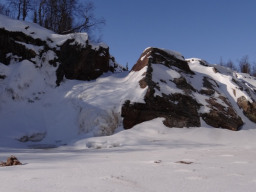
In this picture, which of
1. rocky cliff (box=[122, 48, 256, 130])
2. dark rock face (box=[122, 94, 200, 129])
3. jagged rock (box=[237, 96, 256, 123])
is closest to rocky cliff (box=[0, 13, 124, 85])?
rocky cliff (box=[122, 48, 256, 130])

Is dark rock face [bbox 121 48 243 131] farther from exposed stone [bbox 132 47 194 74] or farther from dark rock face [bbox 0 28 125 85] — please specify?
dark rock face [bbox 0 28 125 85]

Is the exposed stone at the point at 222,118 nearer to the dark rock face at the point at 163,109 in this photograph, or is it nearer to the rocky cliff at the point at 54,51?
the dark rock face at the point at 163,109

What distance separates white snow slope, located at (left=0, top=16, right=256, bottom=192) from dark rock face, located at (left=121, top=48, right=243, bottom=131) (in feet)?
0.87

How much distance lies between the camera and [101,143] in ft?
22.4

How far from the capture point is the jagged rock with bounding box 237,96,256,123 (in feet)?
32.2

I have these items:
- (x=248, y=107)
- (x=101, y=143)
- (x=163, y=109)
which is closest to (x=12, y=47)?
(x=101, y=143)

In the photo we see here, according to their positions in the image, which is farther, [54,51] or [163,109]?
[54,51]

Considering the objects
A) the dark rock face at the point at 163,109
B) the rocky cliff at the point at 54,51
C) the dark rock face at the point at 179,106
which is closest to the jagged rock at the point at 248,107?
the dark rock face at the point at 179,106

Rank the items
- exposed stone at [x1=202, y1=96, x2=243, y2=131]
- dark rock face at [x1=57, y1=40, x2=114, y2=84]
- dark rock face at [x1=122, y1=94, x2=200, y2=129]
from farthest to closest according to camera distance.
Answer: dark rock face at [x1=57, y1=40, x2=114, y2=84] < exposed stone at [x1=202, y1=96, x2=243, y2=131] < dark rock face at [x1=122, y1=94, x2=200, y2=129]

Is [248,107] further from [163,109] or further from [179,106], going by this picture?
[163,109]

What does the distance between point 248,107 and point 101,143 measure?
237 inches

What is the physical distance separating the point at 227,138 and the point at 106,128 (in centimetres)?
357

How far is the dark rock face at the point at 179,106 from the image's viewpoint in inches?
339

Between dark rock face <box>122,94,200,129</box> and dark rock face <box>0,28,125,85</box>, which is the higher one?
dark rock face <box>0,28,125,85</box>
